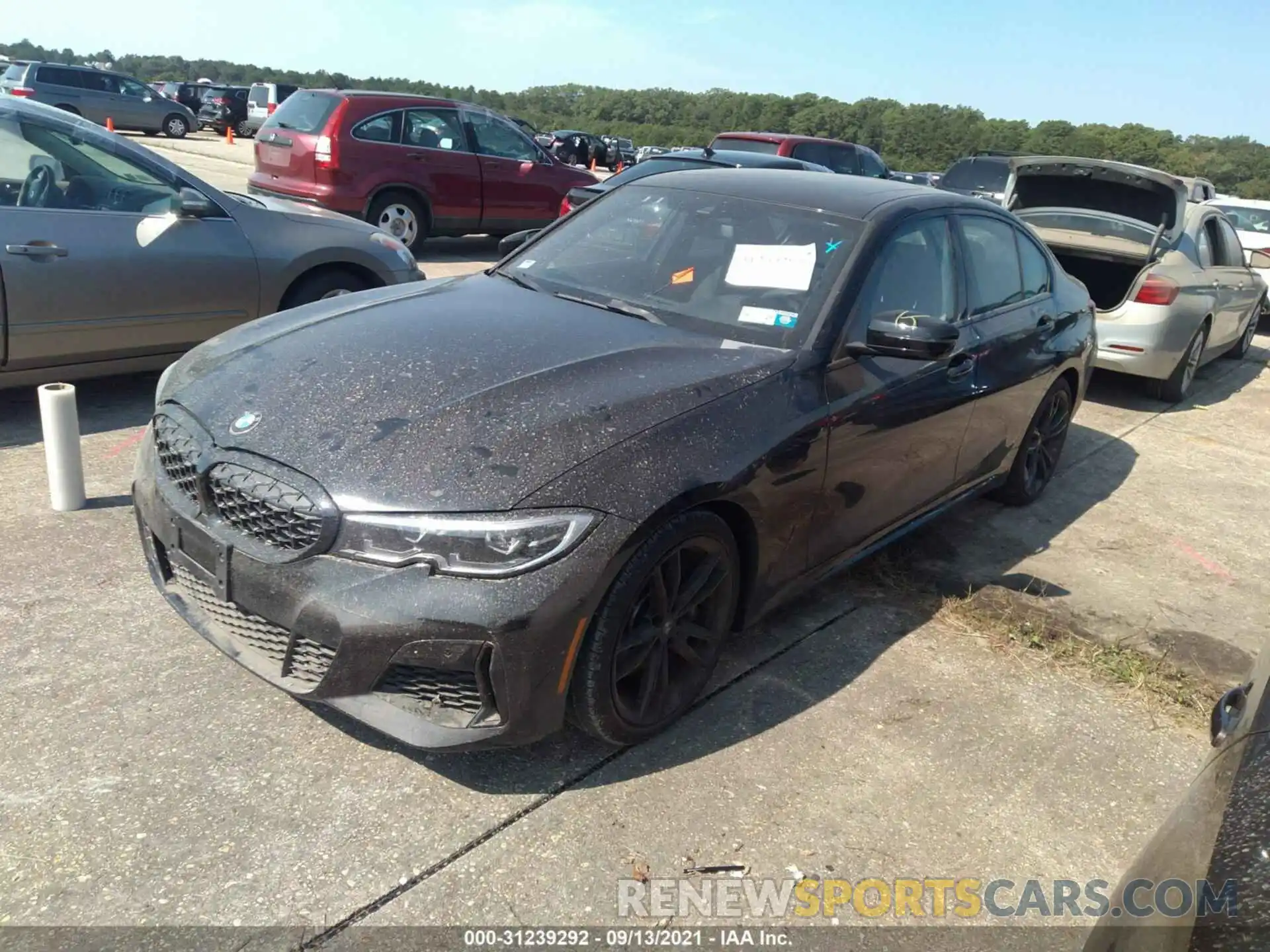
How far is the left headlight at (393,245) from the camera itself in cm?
613

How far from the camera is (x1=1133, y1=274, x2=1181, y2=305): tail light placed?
7.36 meters

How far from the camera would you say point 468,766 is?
2.82m

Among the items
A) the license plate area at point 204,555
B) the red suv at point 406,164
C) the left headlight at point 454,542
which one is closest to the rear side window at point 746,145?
the red suv at point 406,164

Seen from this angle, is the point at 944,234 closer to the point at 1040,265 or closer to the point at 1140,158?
the point at 1040,265

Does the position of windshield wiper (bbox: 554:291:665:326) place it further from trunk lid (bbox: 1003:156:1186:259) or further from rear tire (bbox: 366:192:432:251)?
rear tire (bbox: 366:192:432:251)

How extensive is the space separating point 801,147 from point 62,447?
11.6m

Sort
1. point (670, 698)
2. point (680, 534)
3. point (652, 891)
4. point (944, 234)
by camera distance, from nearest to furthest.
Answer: point (652, 891), point (680, 534), point (670, 698), point (944, 234)

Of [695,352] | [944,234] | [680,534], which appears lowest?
[680,534]

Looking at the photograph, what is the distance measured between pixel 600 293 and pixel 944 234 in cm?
150

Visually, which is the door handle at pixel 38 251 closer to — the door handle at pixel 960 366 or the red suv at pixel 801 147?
the door handle at pixel 960 366

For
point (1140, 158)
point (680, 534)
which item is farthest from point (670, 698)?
point (1140, 158)

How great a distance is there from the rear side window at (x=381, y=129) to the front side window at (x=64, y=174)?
5370mm

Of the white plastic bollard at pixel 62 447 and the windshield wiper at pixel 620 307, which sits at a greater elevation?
the windshield wiper at pixel 620 307

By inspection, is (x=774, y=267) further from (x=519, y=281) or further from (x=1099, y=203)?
(x=1099, y=203)
